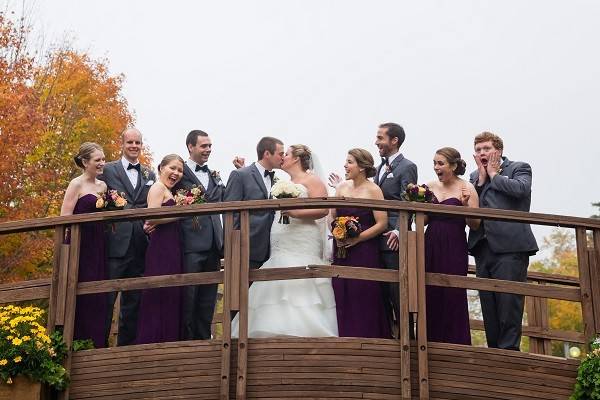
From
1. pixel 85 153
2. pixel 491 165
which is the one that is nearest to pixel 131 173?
pixel 85 153

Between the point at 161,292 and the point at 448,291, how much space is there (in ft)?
8.95

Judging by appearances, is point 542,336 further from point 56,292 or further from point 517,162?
point 56,292

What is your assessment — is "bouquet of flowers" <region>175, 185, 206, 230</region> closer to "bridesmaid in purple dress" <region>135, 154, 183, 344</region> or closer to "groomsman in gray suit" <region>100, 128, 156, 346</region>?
"bridesmaid in purple dress" <region>135, 154, 183, 344</region>

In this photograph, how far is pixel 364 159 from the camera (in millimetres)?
8508

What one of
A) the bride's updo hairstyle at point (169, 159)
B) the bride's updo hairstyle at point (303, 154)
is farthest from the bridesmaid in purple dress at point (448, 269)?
the bride's updo hairstyle at point (169, 159)

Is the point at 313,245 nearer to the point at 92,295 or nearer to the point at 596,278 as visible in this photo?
the point at 92,295

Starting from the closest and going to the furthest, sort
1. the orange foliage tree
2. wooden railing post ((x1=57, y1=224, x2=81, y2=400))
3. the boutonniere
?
wooden railing post ((x1=57, y1=224, x2=81, y2=400)), the boutonniere, the orange foliage tree

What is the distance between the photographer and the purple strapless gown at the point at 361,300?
317 inches

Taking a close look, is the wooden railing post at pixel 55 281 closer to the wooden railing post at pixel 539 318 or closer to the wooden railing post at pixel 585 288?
the wooden railing post at pixel 585 288

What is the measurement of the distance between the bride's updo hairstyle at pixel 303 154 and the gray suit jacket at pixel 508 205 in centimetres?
189

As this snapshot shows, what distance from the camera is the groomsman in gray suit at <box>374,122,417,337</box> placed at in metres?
8.30

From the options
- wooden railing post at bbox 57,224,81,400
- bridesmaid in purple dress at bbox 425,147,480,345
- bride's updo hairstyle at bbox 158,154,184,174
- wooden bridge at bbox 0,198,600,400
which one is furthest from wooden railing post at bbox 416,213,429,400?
wooden railing post at bbox 57,224,81,400

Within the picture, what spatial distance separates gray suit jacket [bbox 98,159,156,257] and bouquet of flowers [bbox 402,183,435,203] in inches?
109

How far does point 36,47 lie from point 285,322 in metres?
22.6
